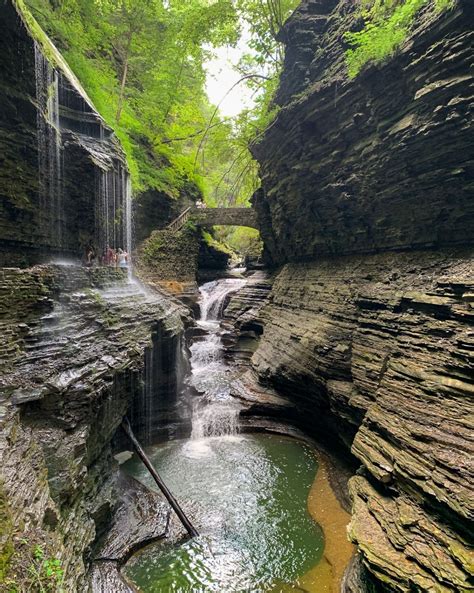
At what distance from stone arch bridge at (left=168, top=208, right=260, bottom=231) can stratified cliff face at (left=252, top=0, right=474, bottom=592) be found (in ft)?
31.3

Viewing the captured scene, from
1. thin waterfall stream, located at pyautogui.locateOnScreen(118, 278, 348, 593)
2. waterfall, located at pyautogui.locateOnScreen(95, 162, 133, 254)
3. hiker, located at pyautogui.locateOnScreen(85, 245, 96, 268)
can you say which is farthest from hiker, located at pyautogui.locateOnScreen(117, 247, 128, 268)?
thin waterfall stream, located at pyautogui.locateOnScreen(118, 278, 348, 593)

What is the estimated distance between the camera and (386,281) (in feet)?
31.9

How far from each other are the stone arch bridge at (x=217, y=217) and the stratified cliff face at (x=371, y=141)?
8950 mm

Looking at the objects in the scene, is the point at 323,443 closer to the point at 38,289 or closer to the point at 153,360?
the point at 153,360

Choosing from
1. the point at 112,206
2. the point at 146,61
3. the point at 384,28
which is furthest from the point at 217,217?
the point at 384,28

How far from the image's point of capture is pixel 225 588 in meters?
5.93

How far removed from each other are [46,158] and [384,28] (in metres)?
11.8

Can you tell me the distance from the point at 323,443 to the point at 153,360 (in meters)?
6.44

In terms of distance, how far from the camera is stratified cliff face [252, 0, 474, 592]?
5035mm

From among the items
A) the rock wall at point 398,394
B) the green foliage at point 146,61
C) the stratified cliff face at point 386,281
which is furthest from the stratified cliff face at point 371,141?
the green foliage at point 146,61

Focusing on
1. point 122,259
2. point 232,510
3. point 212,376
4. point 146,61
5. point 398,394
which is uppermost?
point 146,61

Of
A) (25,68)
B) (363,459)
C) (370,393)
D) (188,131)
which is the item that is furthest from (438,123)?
(188,131)

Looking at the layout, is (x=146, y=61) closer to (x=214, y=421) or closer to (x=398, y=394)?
(x=214, y=421)

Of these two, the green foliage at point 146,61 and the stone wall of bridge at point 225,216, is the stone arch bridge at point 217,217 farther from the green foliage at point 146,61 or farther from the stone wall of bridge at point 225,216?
the green foliage at point 146,61
